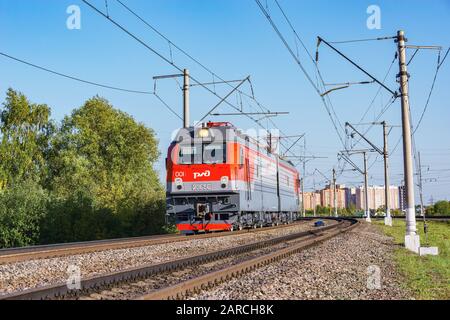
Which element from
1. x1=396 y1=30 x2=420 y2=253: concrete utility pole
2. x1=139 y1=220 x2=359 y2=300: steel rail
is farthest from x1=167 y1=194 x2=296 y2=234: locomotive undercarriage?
x1=139 y1=220 x2=359 y2=300: steel rail

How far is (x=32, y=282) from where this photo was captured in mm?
10383

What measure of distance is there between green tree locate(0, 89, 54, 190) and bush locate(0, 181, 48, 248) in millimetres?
21616

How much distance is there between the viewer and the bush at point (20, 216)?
26438 mm

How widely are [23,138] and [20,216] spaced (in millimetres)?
26474

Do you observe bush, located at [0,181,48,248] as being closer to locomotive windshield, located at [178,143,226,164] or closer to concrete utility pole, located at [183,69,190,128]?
concrete utility pole, located at [183,69,190,128]

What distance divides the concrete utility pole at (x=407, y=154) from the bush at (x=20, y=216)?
17889 mm

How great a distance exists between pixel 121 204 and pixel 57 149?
22.9 metres

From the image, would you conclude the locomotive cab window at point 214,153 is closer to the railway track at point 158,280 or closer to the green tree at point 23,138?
the railway track at point 158,280

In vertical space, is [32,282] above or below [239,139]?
below

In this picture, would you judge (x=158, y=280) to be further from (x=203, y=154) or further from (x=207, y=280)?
(x=203, y=154)
